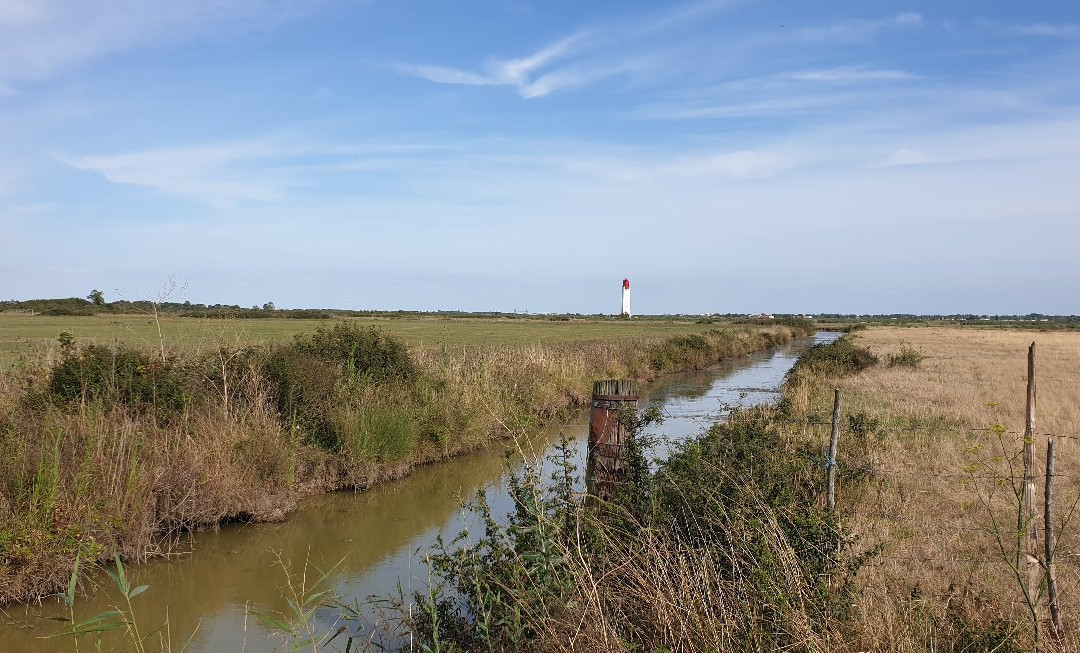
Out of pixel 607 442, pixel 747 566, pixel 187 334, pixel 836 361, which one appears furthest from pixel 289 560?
pixel 836 361

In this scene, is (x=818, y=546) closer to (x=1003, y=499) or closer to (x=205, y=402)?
(x=1003, y=499)

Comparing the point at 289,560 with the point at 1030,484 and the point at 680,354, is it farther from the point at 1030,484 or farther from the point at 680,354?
the point at 680,354

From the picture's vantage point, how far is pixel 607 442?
5.54m

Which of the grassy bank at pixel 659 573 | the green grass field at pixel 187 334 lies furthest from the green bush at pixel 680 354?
the grassy bank at pixel 659 573

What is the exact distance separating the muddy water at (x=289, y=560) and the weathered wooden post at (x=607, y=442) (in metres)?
0.50

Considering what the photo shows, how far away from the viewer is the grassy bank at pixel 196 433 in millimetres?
6957

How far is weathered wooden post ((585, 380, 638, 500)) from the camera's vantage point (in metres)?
5.52

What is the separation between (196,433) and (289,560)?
223 centimetres

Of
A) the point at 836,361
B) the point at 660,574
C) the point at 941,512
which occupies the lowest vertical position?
the point at 941,512

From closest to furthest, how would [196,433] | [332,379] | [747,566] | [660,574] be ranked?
[747,566] < [660,574] < [196,433] < [332,379]

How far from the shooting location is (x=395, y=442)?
11680 mm

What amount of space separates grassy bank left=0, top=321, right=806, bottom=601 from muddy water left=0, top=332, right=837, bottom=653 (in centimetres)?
28

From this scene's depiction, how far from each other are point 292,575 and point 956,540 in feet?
20.4

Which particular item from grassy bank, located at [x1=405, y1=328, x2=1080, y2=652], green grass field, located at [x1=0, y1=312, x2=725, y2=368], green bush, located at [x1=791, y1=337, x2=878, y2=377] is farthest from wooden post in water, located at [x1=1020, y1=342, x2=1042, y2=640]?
green bush, located at [x1=791, y1=337, x2=878, y2=377]
